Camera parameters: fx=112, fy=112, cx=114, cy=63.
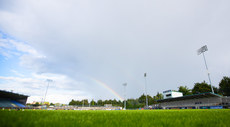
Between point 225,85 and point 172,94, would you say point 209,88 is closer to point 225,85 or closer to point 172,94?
point 225,85

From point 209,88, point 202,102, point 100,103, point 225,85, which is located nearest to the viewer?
point 202,102

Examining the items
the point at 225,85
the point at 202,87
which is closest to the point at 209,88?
the point at 202,87

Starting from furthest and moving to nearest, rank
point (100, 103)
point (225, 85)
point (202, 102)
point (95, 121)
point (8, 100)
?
point (100, 103) → point (225, 85) → point (8, 100) → point (202, 102) → point (95, 121)

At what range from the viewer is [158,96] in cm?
10356

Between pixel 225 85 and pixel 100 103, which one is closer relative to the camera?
pixel 225 85

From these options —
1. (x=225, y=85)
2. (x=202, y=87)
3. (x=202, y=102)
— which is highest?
(x=202, y=87)

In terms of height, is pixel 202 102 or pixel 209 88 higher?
pixel 209 88

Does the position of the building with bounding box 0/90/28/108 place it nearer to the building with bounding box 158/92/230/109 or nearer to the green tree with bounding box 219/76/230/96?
the building with bounding box 158/92/230/109

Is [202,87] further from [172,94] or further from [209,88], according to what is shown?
[172,94]

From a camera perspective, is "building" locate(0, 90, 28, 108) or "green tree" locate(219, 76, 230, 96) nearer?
"building" locate(0, 90, 28, 108)

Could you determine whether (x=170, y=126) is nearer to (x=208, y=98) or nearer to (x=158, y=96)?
(x=208, y=98)

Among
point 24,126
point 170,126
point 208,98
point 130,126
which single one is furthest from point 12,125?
point 208,98

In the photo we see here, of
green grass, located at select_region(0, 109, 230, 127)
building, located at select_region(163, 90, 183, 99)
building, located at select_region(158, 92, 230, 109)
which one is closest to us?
green grass, located at select_region(0, 109, 230, 127)

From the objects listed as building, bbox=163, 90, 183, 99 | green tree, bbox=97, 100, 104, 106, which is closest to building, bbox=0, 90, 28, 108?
building, bbox=163, 90, 183, 99
